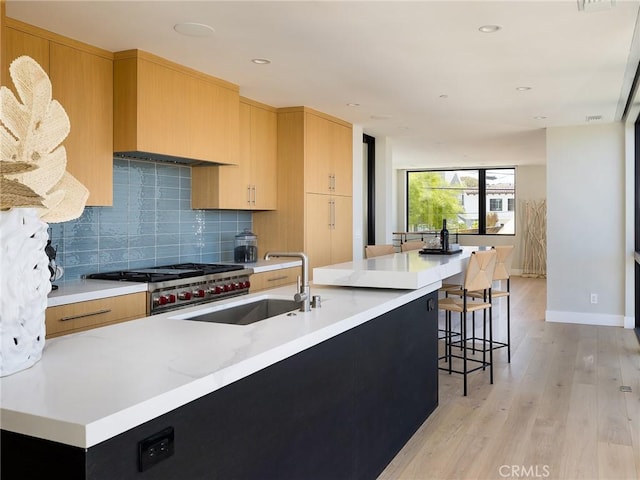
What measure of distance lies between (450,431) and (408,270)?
1.02 m

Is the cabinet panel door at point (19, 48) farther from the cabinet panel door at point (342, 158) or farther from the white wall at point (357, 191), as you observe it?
the white wall at point (357, 191)

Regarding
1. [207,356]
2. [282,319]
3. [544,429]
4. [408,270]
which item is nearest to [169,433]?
[207,356]

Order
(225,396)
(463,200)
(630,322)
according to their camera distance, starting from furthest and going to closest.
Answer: (463,200), (630,322), (225,396)

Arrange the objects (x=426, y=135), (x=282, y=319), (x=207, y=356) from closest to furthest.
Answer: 1. (x=207, y=356)
2. (x=282, y=319)
3. (x=426, y=135)

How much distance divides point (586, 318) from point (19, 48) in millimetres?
6474

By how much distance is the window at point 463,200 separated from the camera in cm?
1265

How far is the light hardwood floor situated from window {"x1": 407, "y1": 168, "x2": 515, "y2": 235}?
24.0ft

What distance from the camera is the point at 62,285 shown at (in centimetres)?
359

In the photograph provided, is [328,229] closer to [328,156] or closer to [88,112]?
[328,156]

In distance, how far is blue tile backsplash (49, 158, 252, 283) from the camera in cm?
391

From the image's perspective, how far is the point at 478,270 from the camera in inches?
167

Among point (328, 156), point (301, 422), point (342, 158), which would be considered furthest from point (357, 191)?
point (301, 422)

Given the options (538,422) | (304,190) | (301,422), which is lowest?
(538,422)

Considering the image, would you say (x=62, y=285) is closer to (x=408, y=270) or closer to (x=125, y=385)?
(x=408, y=270)
